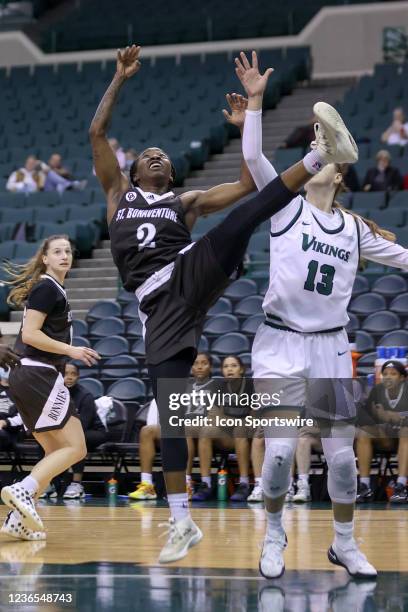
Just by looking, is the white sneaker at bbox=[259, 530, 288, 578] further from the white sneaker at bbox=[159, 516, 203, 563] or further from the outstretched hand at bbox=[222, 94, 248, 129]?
the outstretched hand at bbox=[222, 94, 248, 129]

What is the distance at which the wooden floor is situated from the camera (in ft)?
18.3

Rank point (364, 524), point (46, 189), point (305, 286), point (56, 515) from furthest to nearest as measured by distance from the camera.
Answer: point (46, 189) < point (56, 515) < point (364, 524) < point (305, 286)

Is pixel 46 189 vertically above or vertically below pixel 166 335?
below

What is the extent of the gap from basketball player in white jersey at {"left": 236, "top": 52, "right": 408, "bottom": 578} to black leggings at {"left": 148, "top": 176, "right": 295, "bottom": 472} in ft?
0.87

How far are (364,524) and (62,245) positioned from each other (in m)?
2.86

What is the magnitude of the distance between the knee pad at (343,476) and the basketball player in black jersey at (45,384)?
2.01 meters

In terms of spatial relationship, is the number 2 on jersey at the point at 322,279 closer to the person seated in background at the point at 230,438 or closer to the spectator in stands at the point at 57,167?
the person seated in background at the point at 230,438

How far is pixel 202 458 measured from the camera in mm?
10125

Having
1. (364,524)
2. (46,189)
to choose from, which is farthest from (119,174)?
(46,189)

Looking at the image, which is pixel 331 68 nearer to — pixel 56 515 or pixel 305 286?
pixel 56 515

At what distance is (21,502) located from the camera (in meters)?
6.41

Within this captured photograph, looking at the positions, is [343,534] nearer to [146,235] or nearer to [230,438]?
[146,235]

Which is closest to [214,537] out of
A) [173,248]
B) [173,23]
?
[173,248]

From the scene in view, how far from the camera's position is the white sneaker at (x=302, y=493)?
945 centimetres
